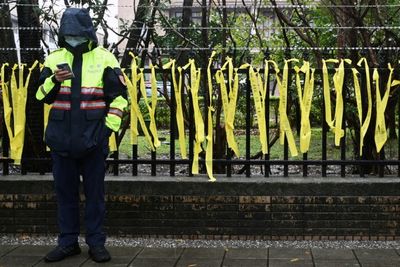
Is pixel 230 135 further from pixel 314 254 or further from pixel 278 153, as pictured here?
pixel 278 153

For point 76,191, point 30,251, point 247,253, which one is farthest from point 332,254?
point 30,251

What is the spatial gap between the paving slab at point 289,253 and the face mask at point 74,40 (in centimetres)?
254

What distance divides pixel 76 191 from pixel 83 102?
0.84 metres

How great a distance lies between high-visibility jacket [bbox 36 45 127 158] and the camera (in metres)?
4.79

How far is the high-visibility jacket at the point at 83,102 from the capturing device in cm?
479

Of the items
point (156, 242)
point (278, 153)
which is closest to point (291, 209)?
point (156, 242)

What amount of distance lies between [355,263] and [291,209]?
89cm

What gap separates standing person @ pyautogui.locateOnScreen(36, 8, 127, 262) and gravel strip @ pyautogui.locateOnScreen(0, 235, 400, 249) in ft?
2.22

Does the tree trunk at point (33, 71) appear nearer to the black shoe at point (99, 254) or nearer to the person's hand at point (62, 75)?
the person's hand at point (62, 75)

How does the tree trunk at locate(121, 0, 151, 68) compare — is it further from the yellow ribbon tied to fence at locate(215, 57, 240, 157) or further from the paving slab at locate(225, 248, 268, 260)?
the paving slab at locate(225, 248, 268, 260)

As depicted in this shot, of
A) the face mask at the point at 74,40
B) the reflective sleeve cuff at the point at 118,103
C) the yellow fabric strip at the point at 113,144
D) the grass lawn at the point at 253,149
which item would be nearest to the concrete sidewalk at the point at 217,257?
the yellow fabric strip at the point at 113,144

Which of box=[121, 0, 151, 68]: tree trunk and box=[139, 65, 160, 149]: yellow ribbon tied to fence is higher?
box=[121, 0, 151, 68]: tree trunk

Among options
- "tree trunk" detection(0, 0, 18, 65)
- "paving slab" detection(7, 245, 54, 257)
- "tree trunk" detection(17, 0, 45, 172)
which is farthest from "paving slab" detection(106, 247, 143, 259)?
"tree trunk" detection(0, 0, 18, 65)

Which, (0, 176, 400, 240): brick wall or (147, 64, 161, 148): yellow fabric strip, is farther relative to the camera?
(147, 64, 161, 148): yellow fabric strip
